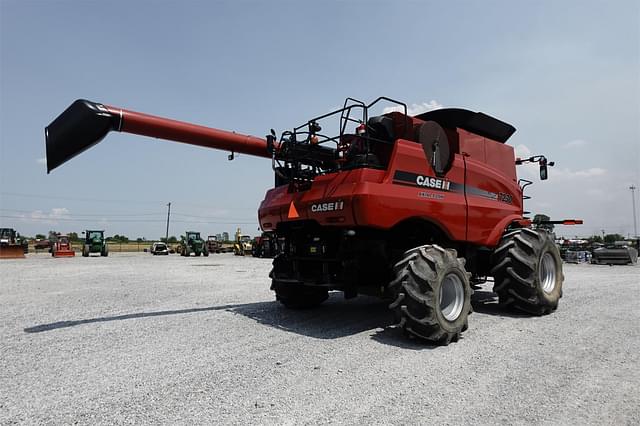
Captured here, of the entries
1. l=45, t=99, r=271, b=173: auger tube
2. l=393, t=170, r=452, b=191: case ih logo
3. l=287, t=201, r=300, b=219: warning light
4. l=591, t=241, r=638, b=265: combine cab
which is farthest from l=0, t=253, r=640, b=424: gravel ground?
l=591, t=241, r=638, b=265: combine cab

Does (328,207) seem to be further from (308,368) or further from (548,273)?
(548,273)

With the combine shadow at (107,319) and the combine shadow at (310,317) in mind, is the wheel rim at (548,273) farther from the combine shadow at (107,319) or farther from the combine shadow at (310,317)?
the combine shadow at (107,319)

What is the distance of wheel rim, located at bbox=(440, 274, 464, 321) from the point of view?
5.82m

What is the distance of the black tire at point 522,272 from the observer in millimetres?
6871

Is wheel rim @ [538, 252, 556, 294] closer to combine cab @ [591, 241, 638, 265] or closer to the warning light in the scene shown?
the warning light

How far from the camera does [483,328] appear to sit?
6148 mm

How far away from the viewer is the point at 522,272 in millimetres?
6879

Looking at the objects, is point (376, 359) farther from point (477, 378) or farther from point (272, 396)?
point (272, 396)

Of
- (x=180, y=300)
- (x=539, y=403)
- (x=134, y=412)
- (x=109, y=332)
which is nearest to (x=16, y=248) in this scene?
(x=180, y=300)

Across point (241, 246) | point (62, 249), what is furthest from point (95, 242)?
point (241, 246)

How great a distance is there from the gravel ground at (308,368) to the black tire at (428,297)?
0.23 metres

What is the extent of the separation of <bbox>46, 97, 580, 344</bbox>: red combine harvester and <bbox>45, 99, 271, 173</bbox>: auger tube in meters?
0.01

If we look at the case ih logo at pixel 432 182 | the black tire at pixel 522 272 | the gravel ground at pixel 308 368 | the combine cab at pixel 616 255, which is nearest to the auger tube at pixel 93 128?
the gravel ground at pixel 308 368

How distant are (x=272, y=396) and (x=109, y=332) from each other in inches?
137
